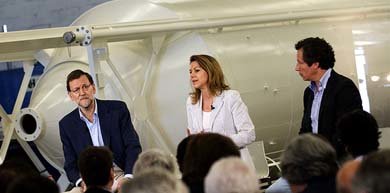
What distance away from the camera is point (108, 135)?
511 cm

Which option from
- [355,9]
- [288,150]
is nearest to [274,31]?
[355,9]

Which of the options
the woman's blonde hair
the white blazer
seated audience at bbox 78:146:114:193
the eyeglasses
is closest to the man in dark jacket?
the white blazer

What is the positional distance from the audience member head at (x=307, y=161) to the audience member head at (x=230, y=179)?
53 centimetres

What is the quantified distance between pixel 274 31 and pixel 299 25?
28 centimetres

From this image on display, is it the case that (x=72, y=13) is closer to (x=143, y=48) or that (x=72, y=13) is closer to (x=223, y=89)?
(x=143, y=48)

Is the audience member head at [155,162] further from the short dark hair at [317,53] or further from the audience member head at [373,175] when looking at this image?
the short dark hair at [317,53]

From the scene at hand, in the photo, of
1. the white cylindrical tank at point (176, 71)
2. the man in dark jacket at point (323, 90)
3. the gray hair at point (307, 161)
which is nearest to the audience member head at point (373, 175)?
the gray hair at point (307, 161)

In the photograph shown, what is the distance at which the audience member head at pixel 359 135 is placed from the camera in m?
3.66

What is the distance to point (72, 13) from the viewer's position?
10.4 metres

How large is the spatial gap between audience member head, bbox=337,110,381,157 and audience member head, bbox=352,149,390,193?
1120mm

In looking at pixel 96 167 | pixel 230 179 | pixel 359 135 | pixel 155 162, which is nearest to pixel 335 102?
pixel 359 135

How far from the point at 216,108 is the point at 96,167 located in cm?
166

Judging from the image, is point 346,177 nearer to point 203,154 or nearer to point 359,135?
point 203,154

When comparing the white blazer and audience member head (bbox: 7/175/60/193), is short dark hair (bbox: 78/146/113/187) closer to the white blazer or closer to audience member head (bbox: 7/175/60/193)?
audience member head (bbox: 7/175/60/193)
